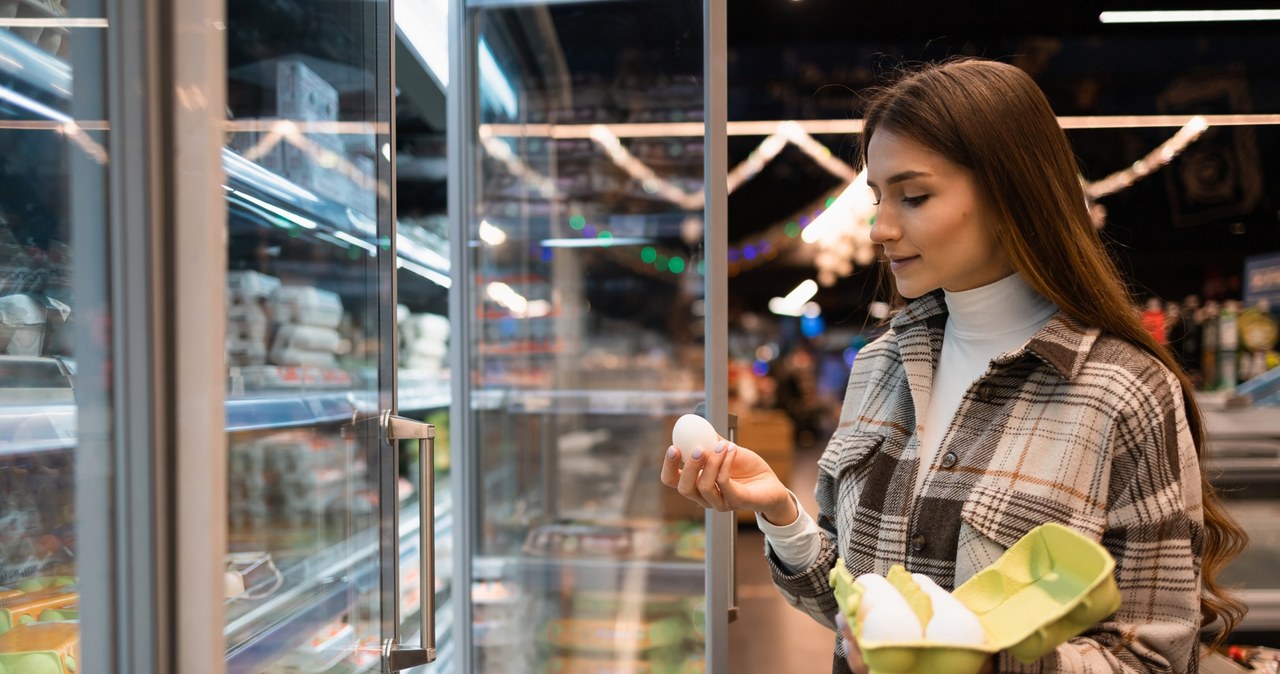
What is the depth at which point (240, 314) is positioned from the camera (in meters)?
1.42

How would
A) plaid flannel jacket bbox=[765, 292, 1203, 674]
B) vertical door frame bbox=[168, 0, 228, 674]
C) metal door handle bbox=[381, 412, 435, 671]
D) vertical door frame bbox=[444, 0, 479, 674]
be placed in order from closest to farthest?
plaid flannel jacket bbox=[765, 292, 1203, 674] → vertical door frame bbox=[168, 0, 228, 674] → metal door handle bbox=[381, 412, 435, 671] → vertical door frame bbox=[444, 0, 479, 674]

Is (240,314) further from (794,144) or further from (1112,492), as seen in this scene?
(794,144)

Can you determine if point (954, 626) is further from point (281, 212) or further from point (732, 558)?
point (281, 212)

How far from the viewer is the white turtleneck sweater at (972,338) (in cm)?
106

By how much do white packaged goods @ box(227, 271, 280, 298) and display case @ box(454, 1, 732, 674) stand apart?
0.99 m

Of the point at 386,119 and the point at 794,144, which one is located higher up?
the point at 794,144

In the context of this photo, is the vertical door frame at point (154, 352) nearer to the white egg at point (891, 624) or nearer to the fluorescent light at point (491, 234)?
the white egg at point (891, 624)

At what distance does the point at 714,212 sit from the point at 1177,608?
101 cm

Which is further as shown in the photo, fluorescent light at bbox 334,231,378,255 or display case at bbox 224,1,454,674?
fluorescent light at bbox 334,231,378,255

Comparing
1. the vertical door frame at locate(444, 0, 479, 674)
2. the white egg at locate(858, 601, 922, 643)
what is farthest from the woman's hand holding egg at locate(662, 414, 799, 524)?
the vertical door frame at locate(444, 0, 479, 674)

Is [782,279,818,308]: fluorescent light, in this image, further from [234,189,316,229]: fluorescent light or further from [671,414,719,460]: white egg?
[671,414,719,460]: white egg

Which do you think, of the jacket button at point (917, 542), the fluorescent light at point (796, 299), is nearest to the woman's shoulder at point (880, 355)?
the jacket button at point (917, 542)

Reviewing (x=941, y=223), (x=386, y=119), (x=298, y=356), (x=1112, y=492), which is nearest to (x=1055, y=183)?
(x=941, y=223)

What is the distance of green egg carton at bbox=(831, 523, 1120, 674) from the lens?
658 millimetres
